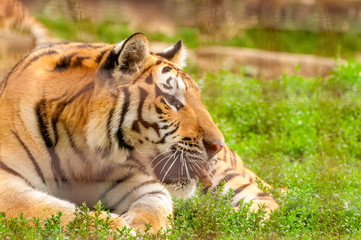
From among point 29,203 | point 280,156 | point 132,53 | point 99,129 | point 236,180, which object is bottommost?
point 280,156

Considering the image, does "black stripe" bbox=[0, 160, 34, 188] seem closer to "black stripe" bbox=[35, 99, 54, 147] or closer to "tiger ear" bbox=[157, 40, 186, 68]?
"black stripe" bbox=[35, 99, 54, 147]

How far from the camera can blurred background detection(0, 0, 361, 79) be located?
488 cm

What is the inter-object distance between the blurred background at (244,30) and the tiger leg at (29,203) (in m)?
2.28

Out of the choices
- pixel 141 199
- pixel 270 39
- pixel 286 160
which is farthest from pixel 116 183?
pixel 270 39

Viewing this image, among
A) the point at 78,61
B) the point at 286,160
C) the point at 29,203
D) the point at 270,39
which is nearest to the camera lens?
the point at 29,203

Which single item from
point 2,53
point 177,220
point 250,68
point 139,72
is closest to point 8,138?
point 139,72

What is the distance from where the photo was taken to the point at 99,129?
2.19 m

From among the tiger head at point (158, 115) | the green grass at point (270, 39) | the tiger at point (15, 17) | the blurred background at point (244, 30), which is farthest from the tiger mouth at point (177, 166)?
the green grass at point (270, 39)

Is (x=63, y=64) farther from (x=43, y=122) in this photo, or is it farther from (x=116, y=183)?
(x=116, y=183)

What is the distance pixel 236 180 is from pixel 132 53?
106 cm

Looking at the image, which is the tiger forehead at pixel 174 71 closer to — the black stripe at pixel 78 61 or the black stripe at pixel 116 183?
the black stripe at pixel 78 61

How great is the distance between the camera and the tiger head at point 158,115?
220 cm

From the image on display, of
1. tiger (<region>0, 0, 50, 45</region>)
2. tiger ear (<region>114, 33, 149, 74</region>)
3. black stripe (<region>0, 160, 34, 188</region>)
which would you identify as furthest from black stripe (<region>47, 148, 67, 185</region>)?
tiger (<region>0, 0, 50, 45</region>)

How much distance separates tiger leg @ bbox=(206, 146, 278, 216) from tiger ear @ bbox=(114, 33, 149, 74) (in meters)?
0.76
